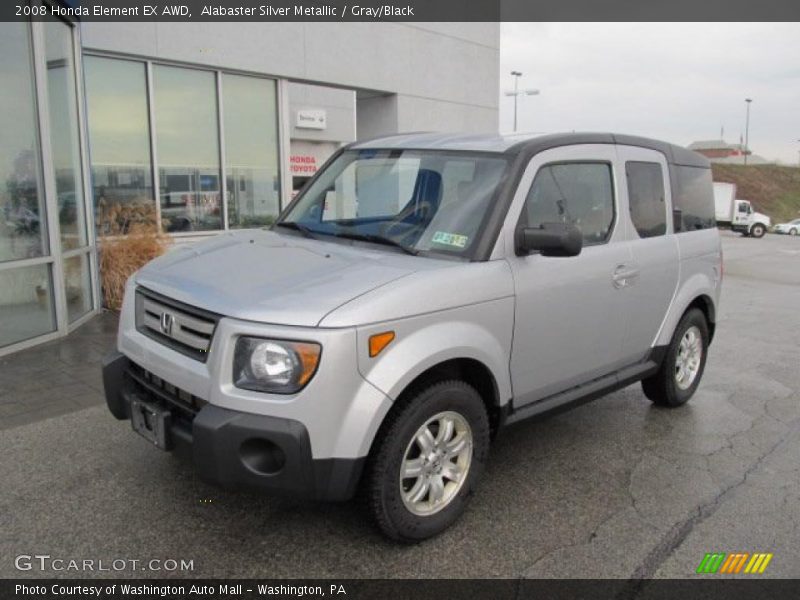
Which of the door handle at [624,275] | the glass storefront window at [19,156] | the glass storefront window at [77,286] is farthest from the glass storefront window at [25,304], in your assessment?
the door handle at [624,275]

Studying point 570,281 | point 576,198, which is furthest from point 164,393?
point 576,198

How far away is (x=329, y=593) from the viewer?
9.50 feet

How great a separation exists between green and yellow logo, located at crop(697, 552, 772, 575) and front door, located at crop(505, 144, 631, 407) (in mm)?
1146

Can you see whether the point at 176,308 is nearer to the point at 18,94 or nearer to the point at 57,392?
the point at 57,392

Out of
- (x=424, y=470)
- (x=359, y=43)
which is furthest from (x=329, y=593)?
(x=359, y=43)

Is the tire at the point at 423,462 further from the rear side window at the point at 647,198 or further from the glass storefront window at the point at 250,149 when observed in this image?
the glass storefront window at the point at 250,149

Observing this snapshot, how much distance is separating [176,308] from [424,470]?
4.53 ft

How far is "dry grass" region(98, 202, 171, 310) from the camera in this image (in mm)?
8289

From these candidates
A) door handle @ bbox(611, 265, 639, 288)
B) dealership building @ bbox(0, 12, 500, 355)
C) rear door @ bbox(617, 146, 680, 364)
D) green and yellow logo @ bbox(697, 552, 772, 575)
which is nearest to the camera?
green and yellow logo @ bbox(697, 552, 772, 575)

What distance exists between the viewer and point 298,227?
13.8ft

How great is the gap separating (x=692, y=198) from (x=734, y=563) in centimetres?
290

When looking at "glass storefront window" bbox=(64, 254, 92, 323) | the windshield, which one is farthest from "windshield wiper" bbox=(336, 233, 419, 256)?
"glass storefront window" bbox=(64, 254, 92, 323)

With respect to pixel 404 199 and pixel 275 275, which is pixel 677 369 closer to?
pixel 404 199

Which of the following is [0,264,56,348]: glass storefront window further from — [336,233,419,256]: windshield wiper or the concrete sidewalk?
[336,233,419,256]: windshield wiper
